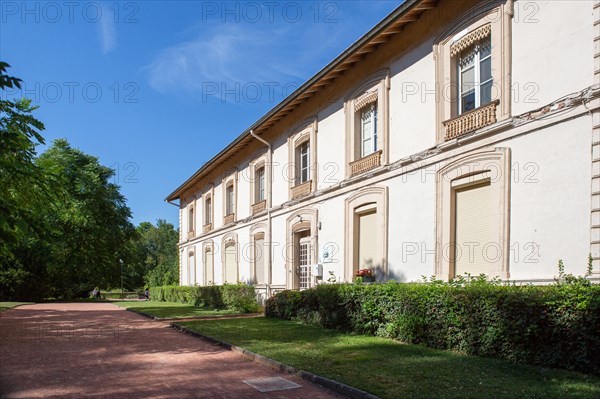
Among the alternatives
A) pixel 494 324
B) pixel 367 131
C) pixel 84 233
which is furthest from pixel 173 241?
pixel 494 324

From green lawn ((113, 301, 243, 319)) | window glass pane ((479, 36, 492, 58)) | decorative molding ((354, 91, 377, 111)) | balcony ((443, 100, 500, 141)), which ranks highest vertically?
window glass pane ((479, 36, 492, 58))

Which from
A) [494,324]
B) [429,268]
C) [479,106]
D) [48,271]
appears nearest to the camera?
[494,324]

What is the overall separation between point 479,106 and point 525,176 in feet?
Answer: 6.52

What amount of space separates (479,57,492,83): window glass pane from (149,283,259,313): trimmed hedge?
12578 mm

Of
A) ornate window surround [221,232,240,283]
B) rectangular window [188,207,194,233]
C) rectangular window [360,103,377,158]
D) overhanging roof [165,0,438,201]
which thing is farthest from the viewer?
rectangular window [188,207,194,233]

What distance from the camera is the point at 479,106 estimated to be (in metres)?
10.4

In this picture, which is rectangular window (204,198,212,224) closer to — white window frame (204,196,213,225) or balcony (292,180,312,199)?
white window frame (204,196,213,225)

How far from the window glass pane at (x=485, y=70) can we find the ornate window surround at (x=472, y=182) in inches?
64.9

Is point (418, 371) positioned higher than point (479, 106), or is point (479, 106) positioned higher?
point (479, 106)

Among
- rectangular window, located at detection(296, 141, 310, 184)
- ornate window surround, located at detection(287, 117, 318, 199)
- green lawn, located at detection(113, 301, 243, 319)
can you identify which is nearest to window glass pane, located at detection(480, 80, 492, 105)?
ornate window surround, located at detection(287, 117, 318, 199)

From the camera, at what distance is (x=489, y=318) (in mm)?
8008

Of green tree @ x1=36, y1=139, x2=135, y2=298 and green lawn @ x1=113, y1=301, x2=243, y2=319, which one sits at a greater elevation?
green tree @ x1=36, y1=139, x2=135, y2=298

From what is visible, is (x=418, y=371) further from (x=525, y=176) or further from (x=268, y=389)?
(x=525, y=176)

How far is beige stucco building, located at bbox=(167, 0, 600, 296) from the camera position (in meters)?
8.46
